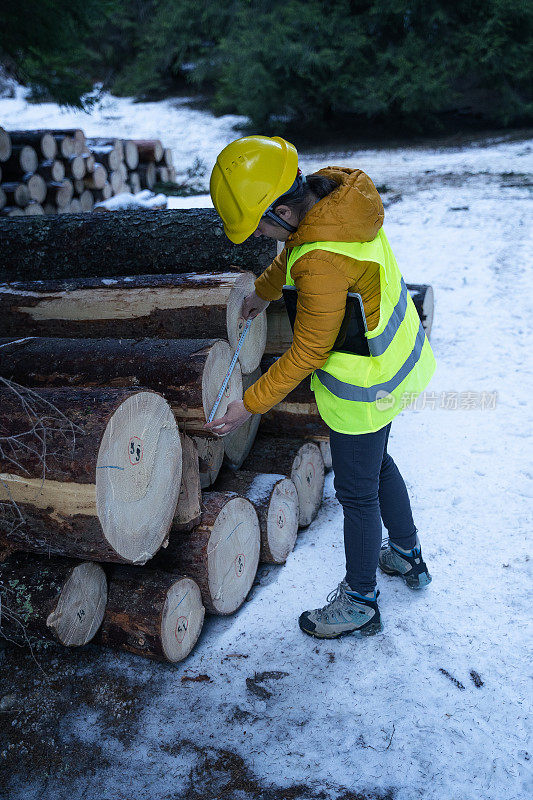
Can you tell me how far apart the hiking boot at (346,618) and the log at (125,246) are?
1.66 meters

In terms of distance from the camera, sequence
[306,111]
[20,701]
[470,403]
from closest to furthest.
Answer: [20,701], [470,403], [306,111]

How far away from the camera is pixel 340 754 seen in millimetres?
1967

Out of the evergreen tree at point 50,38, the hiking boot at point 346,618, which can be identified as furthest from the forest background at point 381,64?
the hiking boot at point 346,618

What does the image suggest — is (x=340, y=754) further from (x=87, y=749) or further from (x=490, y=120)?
(x=490, y=120)

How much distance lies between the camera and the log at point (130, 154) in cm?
899

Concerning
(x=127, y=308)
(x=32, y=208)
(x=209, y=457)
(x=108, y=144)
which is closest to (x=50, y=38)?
(x=32, y=208)

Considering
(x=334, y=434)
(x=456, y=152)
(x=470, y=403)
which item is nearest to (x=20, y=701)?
(x=334, y=434)

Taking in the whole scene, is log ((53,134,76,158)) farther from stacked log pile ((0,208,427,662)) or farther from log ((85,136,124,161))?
stacked log pile ((0,208,427,662))

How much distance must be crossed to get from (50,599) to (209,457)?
→ 3.00ft

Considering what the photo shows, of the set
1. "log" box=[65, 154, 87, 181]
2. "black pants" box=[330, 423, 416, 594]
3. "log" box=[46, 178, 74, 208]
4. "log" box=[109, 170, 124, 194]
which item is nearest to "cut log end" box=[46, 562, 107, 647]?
"black pants" box=[330, 423, 416, 594]

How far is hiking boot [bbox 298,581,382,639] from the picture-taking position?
241 centimetres

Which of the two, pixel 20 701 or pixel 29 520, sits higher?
pixel 29 520

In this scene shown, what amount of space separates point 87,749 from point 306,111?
13781 mm

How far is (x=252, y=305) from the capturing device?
2.65 metres
